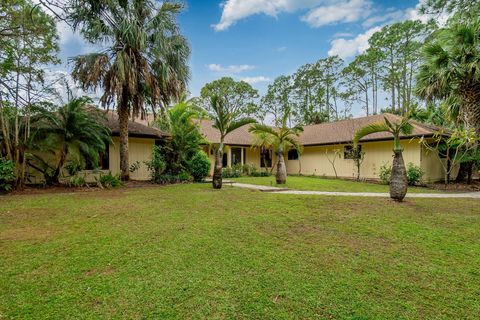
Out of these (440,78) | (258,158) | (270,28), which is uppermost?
(270,28)

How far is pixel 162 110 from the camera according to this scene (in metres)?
12.3

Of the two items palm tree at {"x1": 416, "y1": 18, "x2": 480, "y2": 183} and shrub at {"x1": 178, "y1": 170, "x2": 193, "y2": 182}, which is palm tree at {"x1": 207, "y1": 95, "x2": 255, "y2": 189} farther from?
palm tree at {"x1": 416, "y1": 18, "x2": 480, "y2": 183}

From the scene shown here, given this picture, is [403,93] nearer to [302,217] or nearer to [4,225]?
[302,217]

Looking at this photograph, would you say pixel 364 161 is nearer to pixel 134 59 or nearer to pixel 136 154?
pixel 136 154

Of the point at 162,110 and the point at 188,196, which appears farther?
the point at 162,110

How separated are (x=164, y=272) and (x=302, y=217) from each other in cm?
381

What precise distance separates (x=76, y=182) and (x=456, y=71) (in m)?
16.1

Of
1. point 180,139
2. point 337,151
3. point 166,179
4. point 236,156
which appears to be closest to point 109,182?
point 166,179

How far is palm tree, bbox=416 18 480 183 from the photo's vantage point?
32.7ft

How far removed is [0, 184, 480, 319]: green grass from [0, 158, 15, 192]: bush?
10.8ft

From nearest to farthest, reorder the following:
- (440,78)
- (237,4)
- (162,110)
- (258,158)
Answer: (440,78), (162,110), (237,4), (258,158)

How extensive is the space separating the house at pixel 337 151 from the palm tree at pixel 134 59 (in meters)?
4.36

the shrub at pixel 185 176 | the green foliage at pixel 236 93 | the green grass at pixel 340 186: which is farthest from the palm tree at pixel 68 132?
the green foliage at pixel 236 93

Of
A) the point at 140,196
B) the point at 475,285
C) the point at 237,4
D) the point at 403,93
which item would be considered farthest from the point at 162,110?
the point at 403,93
